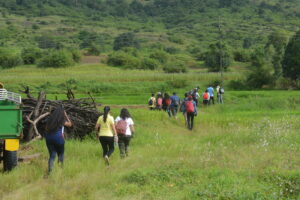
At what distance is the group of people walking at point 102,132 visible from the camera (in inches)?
398

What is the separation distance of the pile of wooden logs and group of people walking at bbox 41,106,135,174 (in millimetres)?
2718

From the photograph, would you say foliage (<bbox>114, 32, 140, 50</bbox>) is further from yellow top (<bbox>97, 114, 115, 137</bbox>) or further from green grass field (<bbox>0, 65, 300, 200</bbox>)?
yellow top (<bbox>97, 114, 115, 137</bbox>)

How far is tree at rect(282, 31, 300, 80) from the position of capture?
47.7m

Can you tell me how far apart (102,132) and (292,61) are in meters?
40.6

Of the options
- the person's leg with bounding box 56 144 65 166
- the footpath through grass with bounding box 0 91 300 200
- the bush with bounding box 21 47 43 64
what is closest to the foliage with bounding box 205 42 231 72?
the bush with bounding box 21 47 43 64

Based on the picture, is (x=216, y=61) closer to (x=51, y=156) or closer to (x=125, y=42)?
(x=125, y=42)

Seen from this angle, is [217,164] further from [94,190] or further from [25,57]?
[25,57]

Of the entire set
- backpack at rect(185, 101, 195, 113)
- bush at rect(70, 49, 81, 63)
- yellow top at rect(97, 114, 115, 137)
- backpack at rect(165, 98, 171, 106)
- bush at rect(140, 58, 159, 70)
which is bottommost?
backpack at rect(165, 98, 171, 106)

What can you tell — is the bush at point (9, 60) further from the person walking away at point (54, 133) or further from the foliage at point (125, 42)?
the person walking away at point (54, 133)

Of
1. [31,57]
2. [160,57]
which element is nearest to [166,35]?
[160,57]

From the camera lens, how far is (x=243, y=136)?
15000 mm

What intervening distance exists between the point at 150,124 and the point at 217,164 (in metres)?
10.2

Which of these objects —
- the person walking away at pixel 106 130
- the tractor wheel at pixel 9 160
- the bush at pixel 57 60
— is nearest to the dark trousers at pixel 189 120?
the person walking away at pixel 106 130

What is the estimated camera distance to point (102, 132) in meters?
11.4
